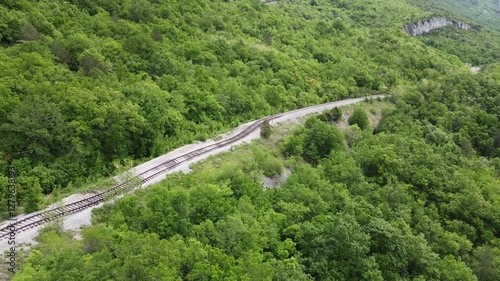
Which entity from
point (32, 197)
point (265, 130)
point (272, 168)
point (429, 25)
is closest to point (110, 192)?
point (32, 197)

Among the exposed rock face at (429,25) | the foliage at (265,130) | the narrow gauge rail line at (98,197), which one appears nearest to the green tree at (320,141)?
the foliage at (265,130)

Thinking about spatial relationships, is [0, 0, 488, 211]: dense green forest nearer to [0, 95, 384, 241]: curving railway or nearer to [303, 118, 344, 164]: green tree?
[0, 95, 384, 241]: curving railway

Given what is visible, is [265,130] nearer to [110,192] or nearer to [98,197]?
[110,192]

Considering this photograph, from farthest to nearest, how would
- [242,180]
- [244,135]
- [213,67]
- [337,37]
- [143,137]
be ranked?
[337,37] < [213,67] < [244,135] < [143,137] < [242,180]

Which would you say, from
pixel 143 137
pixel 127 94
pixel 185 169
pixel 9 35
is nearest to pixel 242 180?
pixel 185 169

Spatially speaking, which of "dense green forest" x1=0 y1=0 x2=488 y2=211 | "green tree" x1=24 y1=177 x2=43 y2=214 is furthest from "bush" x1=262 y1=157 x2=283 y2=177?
"green tree" x1=24 y1=177 x2=43 y2=214

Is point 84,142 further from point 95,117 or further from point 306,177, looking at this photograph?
point 306,177
